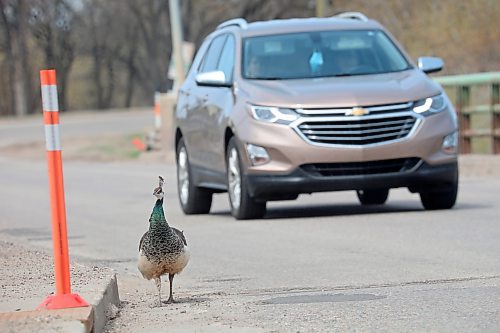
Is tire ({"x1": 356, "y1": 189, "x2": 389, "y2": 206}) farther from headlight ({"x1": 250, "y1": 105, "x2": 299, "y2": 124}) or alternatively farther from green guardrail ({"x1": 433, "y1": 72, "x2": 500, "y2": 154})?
green guardrail ({"x1": 433, "y1": 72, "x2": 500, "y2": 154})

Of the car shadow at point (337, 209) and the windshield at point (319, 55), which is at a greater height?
the windshield at point (319, 55)

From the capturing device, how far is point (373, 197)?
45.3ft

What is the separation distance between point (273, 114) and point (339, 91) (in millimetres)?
650

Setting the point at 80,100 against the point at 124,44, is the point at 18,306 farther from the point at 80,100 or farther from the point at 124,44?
the point at 80,100

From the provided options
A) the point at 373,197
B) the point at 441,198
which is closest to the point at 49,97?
the point at 441,198

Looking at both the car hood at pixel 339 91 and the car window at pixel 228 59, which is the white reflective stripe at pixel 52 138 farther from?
the car window at pixel 228 59

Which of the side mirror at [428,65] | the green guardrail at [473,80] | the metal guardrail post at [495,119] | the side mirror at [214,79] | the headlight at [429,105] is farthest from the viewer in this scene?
the metal guardrail post at [495,119]

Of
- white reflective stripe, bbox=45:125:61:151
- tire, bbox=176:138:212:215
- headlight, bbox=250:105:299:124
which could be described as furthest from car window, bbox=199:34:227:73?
white reflective stripe, bbox=45:125:61:151

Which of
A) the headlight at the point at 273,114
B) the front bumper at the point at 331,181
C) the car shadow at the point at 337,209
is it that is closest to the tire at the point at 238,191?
the front bumper at the point at 331,181

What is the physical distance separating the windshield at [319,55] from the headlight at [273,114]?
76 centimetres

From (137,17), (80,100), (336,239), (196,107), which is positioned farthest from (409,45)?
(80,100)

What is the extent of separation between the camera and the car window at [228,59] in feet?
42.7

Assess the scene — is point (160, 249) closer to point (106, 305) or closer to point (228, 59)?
point (106, 305)

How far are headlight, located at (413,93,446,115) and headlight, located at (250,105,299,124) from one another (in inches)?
44.9
